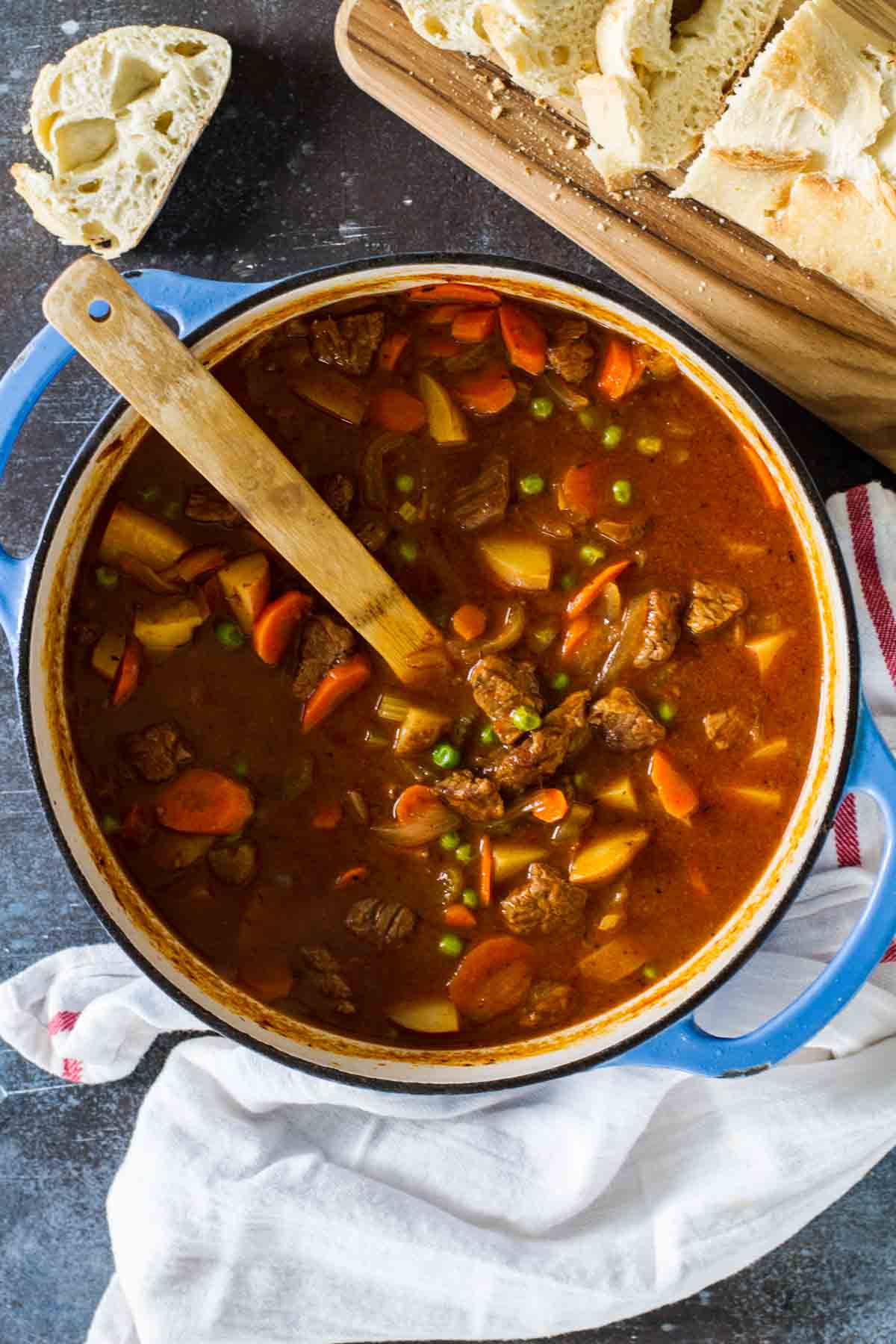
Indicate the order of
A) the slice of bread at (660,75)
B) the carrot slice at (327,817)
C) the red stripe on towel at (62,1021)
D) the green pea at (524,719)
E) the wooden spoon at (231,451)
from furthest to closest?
the red stripe on towel at (62,1021)
the carrot slice at (327,817)
the green pea at (524,719)
the slice of bread at (660,75)
the wooden spoon at (231,451)

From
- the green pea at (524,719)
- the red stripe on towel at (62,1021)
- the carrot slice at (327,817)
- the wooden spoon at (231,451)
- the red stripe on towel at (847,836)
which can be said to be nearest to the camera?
the wooden spoon at (231,451)

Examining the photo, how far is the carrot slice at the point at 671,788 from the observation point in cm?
292

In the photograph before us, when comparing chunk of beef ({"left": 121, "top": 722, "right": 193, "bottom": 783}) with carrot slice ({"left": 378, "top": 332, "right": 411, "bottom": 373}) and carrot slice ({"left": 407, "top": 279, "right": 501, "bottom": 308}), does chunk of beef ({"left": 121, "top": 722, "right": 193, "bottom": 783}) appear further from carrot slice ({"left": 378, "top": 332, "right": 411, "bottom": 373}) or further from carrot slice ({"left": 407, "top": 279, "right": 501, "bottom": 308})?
carrot slice ({"left": 407, "top": 279, "right": 501, "bottom": 308})

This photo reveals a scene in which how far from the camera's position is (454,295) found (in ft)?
9.43

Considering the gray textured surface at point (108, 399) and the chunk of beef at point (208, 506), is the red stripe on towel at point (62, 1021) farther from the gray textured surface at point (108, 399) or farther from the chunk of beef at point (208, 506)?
the chunk of beef at point (208, 506)

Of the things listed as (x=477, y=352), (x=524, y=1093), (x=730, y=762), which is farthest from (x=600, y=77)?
(x=524, y=1093)

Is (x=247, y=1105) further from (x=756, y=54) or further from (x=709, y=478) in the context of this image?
(x=756, y=54)

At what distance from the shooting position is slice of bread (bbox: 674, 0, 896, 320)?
260cm

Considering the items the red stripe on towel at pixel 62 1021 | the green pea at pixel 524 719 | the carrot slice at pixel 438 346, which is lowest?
the red stripe on towel at pixel 62 1021

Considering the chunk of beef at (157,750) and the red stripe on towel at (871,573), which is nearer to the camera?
the chunk of beef at (157,750)

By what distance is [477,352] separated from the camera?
9.52 feet

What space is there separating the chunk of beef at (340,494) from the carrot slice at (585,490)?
0.52 m

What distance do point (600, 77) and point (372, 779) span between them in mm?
1695

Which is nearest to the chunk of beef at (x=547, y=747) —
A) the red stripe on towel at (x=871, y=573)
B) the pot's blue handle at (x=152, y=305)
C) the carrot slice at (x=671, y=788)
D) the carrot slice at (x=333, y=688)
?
the carrot slice at (x=671, y=788)
